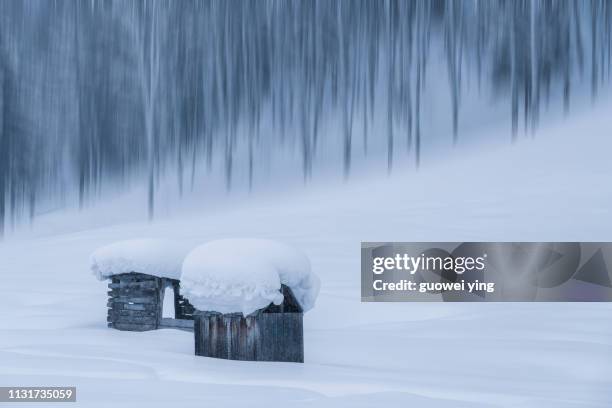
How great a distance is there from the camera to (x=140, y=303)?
11.7 meters

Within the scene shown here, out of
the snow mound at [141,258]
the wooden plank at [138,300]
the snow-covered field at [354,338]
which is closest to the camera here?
the snow-covered field at [354,338]

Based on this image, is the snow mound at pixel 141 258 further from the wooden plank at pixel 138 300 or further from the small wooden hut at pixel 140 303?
the wooden plank at pixel 138 300

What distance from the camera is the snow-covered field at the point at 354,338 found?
271 inches

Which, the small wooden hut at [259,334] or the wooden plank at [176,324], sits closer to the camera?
the small wooden hut at [259,334]

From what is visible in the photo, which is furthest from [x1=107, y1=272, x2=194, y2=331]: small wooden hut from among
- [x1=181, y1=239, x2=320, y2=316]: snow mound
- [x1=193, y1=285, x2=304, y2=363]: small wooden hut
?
[x1=181, y1=239, x2=320, y2=316]: snow mound

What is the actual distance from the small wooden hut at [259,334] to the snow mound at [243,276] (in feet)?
0.82

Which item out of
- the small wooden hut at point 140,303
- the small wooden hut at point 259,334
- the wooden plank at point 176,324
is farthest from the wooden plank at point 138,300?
the small wooden hut at point 259,334

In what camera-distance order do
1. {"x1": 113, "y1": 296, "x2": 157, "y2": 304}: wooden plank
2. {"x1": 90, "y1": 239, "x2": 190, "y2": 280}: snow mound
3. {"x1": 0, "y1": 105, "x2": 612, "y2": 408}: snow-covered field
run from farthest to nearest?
{"x1": 113, "y1": 296, "x2": 157, "y2": 304}: wooden plank < {"x1": 90, "y1": 239, "x2": 190, "y2": 280}: snow mound < {"x1": 0, "y1": 105, "x2": 612, "y2": 408}: snow-covered field

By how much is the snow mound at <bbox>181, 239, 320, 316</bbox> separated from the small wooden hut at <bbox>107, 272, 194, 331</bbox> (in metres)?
3.21

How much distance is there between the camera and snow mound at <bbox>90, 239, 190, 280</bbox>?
37.4 feet

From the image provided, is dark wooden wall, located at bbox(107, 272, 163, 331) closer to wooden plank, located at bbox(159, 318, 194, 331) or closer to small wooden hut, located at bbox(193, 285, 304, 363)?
wooden plank, located at bbox(159, 318, 194, 331)

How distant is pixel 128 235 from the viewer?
30.6 m

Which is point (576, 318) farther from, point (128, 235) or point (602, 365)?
point (128, 235)

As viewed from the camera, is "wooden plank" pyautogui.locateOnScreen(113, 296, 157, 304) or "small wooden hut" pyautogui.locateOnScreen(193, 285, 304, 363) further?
"wooden plank" pyautogui.locateOnScreen(113, 296, 157, 304)
